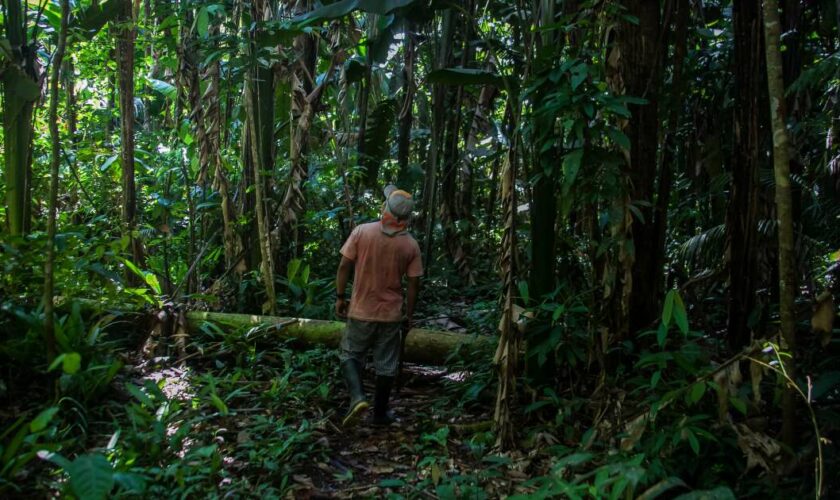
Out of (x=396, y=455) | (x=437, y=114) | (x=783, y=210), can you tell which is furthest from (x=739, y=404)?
(x=437, y=114)

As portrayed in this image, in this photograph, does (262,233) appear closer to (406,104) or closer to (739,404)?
(406,104)

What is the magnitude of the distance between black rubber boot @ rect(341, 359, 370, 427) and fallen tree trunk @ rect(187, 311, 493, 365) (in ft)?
3.01

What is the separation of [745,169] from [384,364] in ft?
9.26

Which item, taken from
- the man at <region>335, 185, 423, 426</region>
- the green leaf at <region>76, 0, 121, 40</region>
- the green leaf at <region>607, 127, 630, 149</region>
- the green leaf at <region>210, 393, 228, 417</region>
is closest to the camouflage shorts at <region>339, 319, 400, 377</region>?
the man at <region>335, 185, 423, 426</region>

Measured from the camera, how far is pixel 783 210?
3.21m

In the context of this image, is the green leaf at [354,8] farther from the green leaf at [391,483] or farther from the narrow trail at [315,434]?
the green leaf at [391,483]

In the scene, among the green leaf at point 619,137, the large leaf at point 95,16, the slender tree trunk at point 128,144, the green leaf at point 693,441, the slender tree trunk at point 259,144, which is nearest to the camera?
the green leaf at point 693,441

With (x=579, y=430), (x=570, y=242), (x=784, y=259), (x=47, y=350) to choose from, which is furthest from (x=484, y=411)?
(x=47, y=350)

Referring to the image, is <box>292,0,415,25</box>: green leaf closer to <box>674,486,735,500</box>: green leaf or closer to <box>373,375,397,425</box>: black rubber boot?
<box>373,375,397,425</box>: black rubber boot

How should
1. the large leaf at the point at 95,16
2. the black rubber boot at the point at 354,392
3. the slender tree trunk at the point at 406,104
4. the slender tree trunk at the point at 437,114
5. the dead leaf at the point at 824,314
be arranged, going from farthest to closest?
1. the slender tree trunk at the point at 406,104
2. the slender tree trunk at the point at 437,114
3. the large leaf at the point at 95,16
4. the black rubber boot at the point at 354,392
5. the dead leaf at the point at 824,314

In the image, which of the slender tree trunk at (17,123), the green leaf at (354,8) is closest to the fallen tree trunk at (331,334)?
the slender tree trunk at (17,123)

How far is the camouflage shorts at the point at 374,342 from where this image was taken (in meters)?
5.10

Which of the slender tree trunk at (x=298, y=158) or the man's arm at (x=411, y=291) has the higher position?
the slender tree trunk at (x=298, y=158)

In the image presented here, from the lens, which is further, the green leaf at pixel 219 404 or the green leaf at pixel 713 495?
the green leaf at pixel 219 404
